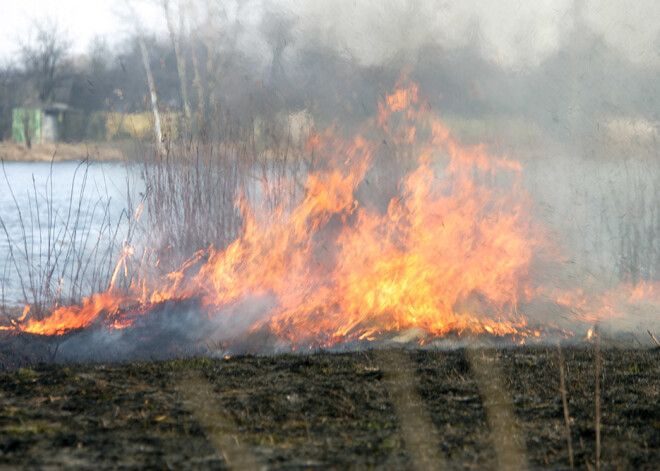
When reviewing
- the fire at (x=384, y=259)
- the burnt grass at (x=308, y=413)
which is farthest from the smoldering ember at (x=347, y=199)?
the burnt grass at (x=308, y=413)

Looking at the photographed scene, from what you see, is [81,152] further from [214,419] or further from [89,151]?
[214,419]

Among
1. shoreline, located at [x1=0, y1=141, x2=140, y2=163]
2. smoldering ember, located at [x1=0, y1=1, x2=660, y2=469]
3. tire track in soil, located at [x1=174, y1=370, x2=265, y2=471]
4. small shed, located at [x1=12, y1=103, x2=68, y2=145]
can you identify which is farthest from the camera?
small shed, located at [x1=12, y1=103, x2=68, y2=145]

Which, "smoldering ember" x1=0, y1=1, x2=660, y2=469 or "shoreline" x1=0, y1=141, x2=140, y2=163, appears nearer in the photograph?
"smoldering ember" x1=0, y1=1, x2=660, y2=469

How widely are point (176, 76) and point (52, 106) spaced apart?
1979 mm

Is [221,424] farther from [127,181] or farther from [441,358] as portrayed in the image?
[127,181]

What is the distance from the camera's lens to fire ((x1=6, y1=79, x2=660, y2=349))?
7.26 meters

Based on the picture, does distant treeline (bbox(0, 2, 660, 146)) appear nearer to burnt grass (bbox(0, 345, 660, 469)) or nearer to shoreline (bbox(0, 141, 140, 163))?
shoreline (bbox(0, 141, 140, 163))

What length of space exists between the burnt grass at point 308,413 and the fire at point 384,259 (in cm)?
196

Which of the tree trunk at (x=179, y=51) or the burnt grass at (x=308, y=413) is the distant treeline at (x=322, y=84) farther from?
the burnt grass at (x=308, y=413)

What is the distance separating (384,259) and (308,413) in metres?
3.99

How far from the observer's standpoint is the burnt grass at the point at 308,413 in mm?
3113

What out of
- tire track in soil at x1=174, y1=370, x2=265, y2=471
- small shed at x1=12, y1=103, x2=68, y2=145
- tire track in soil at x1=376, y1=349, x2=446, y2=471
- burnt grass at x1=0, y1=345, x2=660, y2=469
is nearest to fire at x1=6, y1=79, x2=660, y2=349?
tire track in soil at x1=376, y1=349, x2=446, y2=471

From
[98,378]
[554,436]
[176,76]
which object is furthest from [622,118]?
[98,378]

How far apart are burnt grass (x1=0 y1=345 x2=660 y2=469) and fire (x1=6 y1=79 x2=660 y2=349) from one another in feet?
6.42
